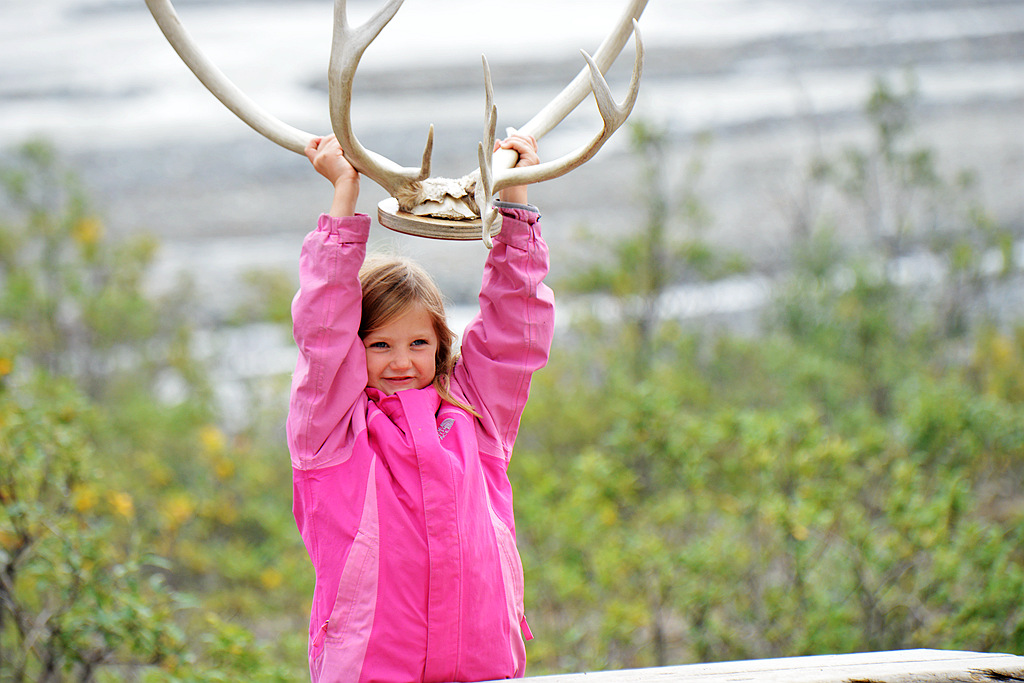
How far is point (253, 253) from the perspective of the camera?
7.48 m

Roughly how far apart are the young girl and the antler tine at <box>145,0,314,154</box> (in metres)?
0.05

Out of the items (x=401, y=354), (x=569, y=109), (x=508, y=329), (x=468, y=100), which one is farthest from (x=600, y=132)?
(x=468, y=100)

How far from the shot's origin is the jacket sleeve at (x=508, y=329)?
1.65 metres

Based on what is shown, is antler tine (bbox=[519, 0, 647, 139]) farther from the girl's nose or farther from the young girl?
the girl's nose

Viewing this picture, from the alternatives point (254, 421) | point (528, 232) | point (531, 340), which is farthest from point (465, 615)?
point (254, 421)

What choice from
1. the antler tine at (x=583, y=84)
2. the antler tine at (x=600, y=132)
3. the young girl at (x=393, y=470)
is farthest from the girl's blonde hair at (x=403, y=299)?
the antler tine at (x=583, y=84)

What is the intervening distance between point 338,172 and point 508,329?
400 millimetres

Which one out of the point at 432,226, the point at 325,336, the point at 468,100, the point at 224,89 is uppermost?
the point at 468,100

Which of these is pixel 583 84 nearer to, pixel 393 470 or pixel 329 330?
pixel 329 330

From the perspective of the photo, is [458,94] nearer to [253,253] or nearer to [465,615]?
[253,253]

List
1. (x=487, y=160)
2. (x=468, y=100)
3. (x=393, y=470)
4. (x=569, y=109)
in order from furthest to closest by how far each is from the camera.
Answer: (x=468, y=100), (x=569, y=109), (x=393, y=470), (x=487, y=160)

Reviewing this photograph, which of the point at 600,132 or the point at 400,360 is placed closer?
the point at 600,132

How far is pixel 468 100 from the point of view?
34.3 feet

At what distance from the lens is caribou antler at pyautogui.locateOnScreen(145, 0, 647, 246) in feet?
4.91
